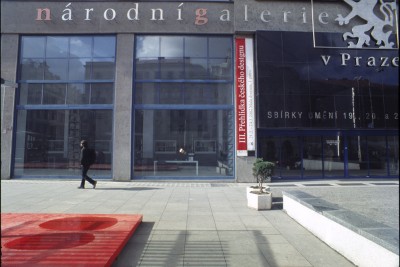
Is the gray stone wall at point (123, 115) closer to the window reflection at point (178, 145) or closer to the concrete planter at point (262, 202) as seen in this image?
the window reflection at point (178, 145)

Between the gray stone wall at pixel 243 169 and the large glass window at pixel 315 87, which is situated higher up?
the large glass window at pixel 315 87

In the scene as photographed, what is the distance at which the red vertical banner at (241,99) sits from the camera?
1488cm

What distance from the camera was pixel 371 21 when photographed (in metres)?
6.71

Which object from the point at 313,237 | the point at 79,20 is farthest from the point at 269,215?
the point at 79,20

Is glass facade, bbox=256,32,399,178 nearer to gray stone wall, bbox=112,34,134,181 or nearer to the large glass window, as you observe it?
the large glass window

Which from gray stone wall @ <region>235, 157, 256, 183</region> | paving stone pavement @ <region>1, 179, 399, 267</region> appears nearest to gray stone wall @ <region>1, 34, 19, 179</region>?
paving stone pavement @ <region>1, 179, 399, 267</region>

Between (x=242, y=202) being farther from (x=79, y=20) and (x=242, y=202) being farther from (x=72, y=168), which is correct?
(x=79, y=20)

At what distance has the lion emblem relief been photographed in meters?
4.18

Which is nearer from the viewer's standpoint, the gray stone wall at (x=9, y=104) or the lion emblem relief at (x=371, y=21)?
the lion emblem relief at (x=371, y=21)

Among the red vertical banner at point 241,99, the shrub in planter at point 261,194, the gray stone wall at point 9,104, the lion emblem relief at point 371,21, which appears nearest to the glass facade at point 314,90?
the red vertical banner at point 241,99

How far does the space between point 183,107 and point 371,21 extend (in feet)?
32.6

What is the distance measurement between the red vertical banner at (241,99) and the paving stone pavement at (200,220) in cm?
247

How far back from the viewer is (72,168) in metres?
15.2

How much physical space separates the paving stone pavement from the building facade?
7.63 feet
